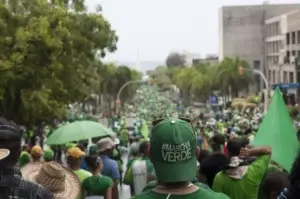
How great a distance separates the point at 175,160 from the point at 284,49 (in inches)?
3079

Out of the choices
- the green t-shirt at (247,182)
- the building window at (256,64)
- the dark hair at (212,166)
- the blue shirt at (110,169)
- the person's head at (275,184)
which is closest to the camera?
the person's head at (275,184)

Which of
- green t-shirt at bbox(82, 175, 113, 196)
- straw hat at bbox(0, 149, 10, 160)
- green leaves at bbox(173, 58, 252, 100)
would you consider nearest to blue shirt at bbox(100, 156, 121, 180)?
green t-shirt at bbox(82, 175, 113, 196)

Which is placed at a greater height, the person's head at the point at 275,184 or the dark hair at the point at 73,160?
the person's head at the point at 275,184

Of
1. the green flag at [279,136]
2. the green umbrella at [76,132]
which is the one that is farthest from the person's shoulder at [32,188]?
the green umbrella at [76,132]

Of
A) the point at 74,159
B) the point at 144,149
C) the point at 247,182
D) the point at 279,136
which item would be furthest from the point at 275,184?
the point at 144,149

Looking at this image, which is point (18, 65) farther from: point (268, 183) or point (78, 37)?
point (268, 183)

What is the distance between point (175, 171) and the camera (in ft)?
10.7

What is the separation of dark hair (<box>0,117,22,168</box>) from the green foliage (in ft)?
61.8

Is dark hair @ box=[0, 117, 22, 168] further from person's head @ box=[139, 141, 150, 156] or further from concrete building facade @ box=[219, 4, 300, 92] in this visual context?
concrete building facade @ box=[219, 4, 300, 92]

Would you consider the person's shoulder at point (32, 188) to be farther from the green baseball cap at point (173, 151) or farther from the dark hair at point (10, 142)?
the green baseball cap at point (173, 151)

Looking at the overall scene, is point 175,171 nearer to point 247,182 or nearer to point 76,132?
point 247,182

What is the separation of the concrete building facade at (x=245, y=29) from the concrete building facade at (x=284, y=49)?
12.1 metres

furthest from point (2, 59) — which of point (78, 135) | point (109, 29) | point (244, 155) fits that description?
point (244, 155)

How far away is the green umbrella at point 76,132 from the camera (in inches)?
476
